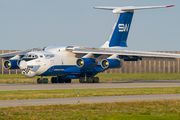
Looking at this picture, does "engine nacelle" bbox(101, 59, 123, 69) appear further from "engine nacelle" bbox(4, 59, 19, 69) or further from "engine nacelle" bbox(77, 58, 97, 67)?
"engine nacelle" bbox(4, 59, 19, 69)

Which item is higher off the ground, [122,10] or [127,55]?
[122,10]

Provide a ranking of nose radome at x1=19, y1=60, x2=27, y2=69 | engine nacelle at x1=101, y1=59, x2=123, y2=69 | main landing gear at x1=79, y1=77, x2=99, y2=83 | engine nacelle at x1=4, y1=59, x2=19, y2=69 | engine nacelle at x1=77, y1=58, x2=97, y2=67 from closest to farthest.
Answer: nose radome at x1=19, y1=60, x2=27, y2=69, engine nacelle at x1=101, y1=59, x2=123, y2=69, engine nacelle at x1=77, y1=58, x2=97, y2=67, engine nacelle at x1=4, y1=59, x2=19, y2=69, main landing gear at x1=79, y1=77, x2=99, y2=83

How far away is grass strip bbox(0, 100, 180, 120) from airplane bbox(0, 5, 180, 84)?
2011 centimetres

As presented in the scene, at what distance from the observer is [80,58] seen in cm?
3709

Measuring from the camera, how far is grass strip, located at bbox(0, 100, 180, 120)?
43.1 ft

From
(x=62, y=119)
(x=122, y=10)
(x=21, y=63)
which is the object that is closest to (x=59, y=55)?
(x=21, y=63)

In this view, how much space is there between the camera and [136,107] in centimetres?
1587

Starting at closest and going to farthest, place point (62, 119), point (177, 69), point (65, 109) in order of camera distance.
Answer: point (62, 119)
point (65, 109)
point (177, 69)

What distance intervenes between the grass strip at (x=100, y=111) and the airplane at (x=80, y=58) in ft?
66.0

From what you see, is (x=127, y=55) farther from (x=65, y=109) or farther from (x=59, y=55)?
(x=65, y=109)

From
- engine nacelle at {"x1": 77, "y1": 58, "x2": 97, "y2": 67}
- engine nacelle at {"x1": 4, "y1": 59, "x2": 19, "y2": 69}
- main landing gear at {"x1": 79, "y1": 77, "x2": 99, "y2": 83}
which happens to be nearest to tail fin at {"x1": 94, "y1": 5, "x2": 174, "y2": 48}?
main landing gear at {"x1": 79, "y1": 77, "x2": 99, "y2": 83}

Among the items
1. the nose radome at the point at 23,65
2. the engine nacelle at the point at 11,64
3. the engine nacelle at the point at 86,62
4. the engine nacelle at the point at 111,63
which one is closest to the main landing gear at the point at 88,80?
the engine nacelle at the point at 86,62

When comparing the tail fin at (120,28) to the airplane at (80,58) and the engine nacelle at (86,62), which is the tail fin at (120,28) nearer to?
the airplane at (80,58)

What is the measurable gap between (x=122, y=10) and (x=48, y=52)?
1215cm
